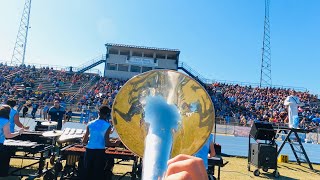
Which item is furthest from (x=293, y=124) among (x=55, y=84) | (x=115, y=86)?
(x=55, y=84)

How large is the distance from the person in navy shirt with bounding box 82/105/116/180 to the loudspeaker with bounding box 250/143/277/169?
18.4 feet

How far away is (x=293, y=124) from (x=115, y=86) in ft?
84.2

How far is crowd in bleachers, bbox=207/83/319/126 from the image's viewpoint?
27.5 meters

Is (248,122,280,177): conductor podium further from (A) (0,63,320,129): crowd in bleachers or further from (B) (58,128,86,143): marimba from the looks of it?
(A) (0,63,320,129): crowd in bleachers

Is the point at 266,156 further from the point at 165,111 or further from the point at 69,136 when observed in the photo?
the point at 165,111

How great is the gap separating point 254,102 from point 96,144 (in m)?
28.8

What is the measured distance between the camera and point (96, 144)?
524 centimetres

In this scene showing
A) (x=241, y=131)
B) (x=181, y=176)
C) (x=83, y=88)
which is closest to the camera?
(x=181, y=176)

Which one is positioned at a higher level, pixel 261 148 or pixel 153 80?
pixel 153 80

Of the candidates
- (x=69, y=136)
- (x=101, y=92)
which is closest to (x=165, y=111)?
(x=69, y=136)

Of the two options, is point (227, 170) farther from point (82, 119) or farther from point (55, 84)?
point (55, 84)

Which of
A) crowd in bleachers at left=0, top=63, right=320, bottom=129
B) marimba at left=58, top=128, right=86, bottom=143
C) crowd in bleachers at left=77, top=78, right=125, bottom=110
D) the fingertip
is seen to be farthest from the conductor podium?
crowd in bleachers at left=77, top=78, right=125, bottom=110

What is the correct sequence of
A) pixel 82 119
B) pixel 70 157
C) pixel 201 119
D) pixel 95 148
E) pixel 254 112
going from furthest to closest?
pixel 254 112 → pixel 82 119 → pixel 70 157 → pixel 95 148 → pixel 201 119

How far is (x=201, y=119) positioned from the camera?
75.3 inches
